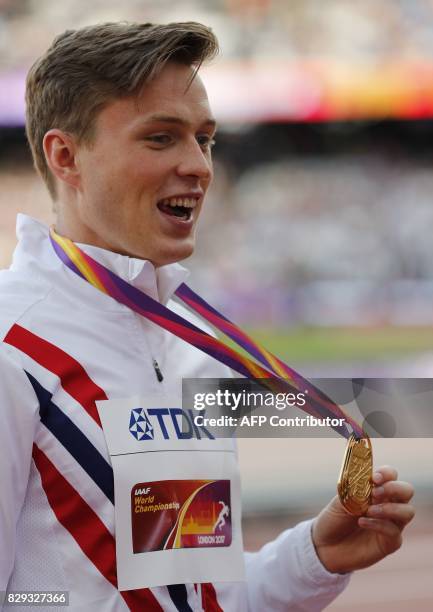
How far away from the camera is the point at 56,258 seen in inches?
62.2

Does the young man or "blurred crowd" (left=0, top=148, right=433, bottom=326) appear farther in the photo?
"blurred crowd" (left=0, top=148, right=433, bottom=326)

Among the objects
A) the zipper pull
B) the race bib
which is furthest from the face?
the race bib

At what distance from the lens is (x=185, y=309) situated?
6.15ft

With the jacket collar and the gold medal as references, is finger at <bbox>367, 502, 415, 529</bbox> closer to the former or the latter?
the gold medal

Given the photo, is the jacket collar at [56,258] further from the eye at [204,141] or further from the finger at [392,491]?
the finger at [392,491]

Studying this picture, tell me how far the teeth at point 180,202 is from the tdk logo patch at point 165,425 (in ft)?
1.07

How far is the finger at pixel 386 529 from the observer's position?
1538 millimetres

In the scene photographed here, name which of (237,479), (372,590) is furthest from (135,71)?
(372,590)

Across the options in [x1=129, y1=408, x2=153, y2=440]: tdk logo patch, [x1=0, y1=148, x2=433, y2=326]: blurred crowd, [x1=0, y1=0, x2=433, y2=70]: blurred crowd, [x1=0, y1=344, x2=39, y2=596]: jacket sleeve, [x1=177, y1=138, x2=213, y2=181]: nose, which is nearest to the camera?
[x1=0, y1=344, x2=39, y2=596]: jacket sleeve

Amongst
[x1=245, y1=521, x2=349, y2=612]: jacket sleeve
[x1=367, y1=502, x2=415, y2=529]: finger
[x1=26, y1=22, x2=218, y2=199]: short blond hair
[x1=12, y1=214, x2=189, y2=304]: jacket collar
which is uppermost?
[x1=26, y1=22, x2=218, y2=199]: short blond hair

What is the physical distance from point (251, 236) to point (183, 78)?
10526 millimetres

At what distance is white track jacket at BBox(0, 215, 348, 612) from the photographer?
1385 mm

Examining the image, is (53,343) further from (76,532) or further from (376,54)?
(376,54)

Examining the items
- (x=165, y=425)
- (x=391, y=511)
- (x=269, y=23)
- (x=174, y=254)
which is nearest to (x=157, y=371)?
(x=165, y=425)
